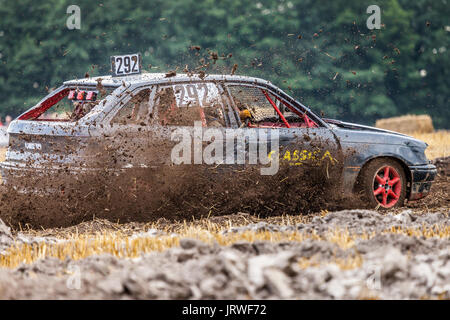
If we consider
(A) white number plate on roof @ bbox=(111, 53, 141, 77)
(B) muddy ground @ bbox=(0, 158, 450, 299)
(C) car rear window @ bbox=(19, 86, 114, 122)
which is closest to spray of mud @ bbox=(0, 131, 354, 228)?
(C) car rear window @ bbox=(19, 86, 114, 122)

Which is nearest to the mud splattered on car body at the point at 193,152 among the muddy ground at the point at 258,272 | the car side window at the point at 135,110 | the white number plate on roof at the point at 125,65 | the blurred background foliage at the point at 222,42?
the car side window at the point at 135,110

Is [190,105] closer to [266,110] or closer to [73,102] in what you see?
[266,110]

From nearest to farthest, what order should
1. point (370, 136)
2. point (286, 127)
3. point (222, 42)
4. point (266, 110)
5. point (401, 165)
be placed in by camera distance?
1. point (286, 127)
2. point (266, 110)
3. point (370, 136)
4. point (401, 165)
5. point (222, 42)

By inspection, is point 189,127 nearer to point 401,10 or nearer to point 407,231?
point 407,231

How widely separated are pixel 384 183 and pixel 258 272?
4.80m

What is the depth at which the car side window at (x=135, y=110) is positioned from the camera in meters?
7.50

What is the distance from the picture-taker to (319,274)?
14.5 feet

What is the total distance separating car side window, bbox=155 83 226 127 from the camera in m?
7.73

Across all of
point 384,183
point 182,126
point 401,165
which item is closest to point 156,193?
point 182,126

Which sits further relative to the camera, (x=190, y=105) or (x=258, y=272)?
(x=190, y=105)

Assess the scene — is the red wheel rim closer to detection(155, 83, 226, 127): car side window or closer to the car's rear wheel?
the car's rear wheel

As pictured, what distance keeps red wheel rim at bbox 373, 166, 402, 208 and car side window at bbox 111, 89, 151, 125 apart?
3.05 metres

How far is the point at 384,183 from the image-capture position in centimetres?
875

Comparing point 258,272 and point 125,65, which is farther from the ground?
point 125,65
